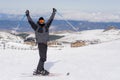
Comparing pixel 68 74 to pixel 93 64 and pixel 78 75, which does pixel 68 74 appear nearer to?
pixel 78 75

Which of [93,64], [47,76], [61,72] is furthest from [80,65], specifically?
[47,76]

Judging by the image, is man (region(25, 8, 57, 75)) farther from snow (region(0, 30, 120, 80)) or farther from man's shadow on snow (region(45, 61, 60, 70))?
man's shadow on snow (region(45, 61, 60, 70))

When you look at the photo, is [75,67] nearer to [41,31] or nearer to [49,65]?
[49,65]

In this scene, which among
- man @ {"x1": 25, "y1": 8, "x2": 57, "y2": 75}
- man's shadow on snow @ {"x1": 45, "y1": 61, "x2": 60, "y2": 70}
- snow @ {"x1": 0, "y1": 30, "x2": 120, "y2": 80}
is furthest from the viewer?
man's shadow on snow @ {"x1": 45, "y1": 61, "x2": 60, "y2": 70}

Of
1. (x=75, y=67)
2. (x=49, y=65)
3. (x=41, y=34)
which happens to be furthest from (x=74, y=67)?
(x=41, y=34)

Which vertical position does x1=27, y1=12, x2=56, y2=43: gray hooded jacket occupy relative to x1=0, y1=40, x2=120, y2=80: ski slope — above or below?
above

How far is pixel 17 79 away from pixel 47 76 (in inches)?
52.5

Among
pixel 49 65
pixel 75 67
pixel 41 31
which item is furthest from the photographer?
pixel 49 65

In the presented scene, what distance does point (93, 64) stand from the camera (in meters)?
20.2

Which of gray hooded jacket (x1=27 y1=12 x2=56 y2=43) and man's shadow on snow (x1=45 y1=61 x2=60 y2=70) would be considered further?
man's shadow on snow (x1=45 y1=61 x2=60 y2=70)

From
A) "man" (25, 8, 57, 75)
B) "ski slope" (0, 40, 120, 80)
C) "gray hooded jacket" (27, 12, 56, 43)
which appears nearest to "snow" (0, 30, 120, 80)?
"ski slope" (0, 40, 120, 80)

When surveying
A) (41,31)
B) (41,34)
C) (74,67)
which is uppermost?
(41,31)

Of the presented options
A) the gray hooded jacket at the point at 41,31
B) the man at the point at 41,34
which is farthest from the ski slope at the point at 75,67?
the gray hooded jacket at the point at 41,31

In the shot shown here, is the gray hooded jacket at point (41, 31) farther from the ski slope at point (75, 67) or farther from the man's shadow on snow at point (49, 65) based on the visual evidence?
the man's shadow on snow at point (49, 65)
